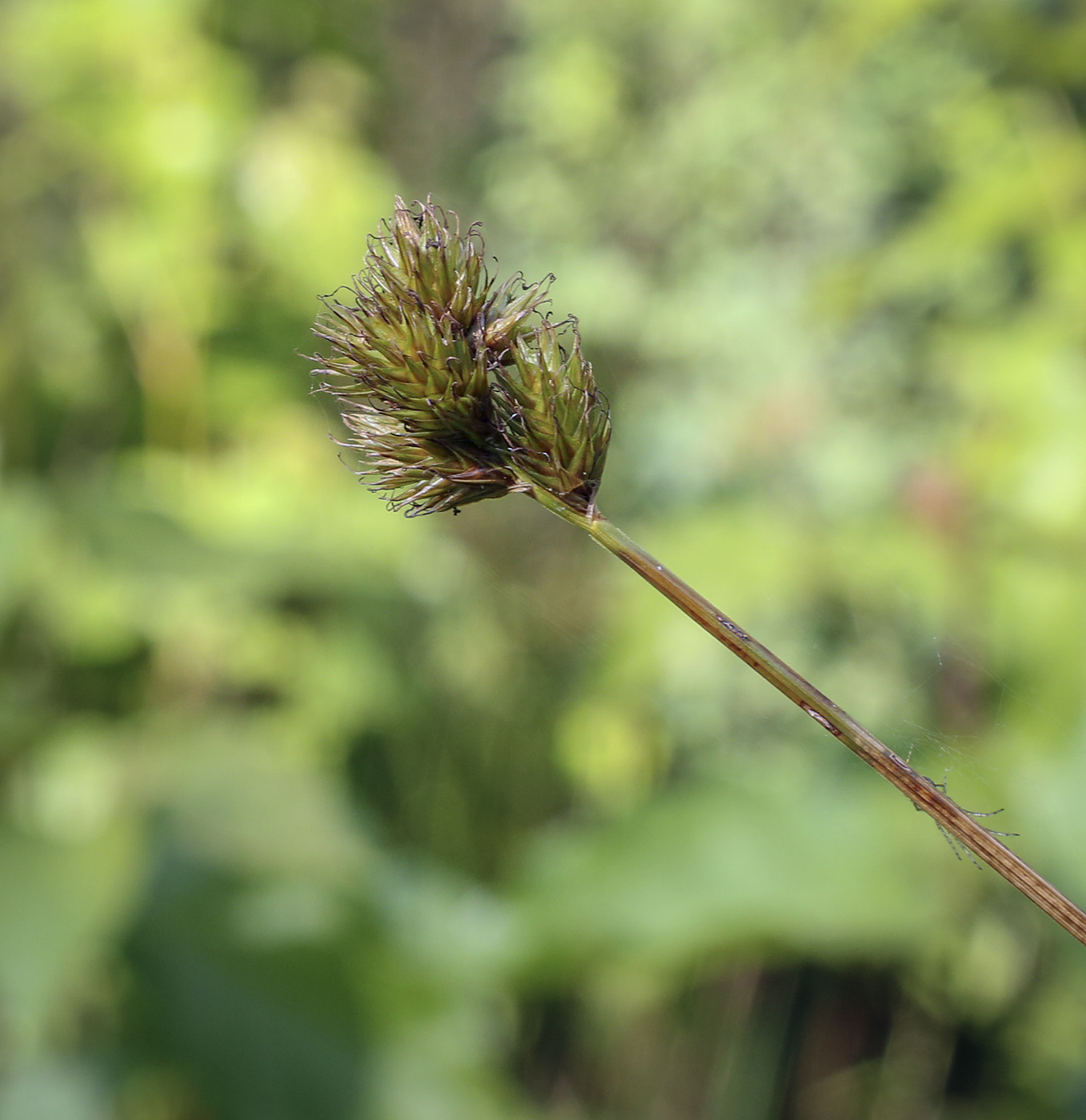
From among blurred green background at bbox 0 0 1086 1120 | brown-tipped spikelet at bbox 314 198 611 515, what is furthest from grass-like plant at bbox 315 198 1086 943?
blurred green background at bbox 0 0 1086 1120

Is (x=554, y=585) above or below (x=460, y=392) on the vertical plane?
above

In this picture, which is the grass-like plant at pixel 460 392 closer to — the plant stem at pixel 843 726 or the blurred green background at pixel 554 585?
the plant stem at pixel 843 726

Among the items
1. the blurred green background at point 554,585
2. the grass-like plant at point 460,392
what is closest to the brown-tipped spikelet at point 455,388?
the grass-like plant at point 460,392

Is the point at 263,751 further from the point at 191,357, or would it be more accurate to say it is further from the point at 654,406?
the point at 654,406

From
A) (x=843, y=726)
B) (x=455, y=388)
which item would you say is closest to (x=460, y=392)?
(x=455, y=388)

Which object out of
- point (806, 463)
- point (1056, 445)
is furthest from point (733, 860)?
point (806, 463)

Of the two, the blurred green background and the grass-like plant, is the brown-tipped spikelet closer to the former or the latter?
the grass-like plant

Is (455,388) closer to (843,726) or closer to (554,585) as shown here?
(843,726)
